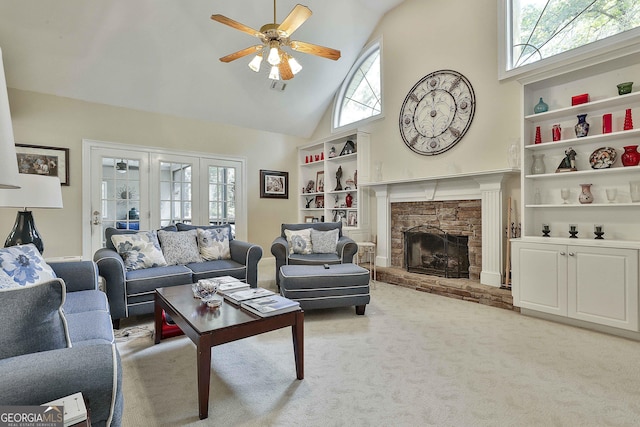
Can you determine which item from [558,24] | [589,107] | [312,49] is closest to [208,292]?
[312,49]

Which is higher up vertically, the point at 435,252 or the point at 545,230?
the point at 545,230

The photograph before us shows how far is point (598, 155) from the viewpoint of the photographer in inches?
122

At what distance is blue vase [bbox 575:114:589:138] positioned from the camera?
3105 mm

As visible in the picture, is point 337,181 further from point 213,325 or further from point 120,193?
point 213,325

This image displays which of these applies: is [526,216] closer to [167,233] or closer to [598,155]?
[598,155]

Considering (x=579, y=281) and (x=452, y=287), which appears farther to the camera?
(x=452, y=287)

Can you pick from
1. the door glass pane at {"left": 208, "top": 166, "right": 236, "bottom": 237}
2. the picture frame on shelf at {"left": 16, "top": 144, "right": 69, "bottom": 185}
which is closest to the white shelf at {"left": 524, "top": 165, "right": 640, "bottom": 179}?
the door glass pane at {"left": 208, "top": 166, "right": 236, "bottom": 237}

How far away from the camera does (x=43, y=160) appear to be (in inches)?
164

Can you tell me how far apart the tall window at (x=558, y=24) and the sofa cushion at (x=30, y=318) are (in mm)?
4583

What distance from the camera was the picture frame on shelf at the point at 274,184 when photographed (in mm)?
6195

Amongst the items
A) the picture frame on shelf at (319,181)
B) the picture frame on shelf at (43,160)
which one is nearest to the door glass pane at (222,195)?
the picture frame on shelf at (319,181)

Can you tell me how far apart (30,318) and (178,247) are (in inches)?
105

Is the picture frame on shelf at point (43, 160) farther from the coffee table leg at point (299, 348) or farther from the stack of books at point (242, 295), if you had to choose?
the coffee table leg at point (299, 348)

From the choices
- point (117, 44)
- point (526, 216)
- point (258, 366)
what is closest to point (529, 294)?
point (526, 216)
